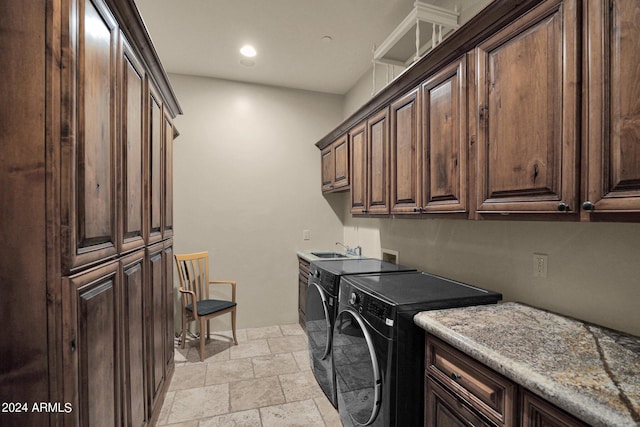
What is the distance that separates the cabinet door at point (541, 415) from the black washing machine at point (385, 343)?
Answer: 1.63 feet

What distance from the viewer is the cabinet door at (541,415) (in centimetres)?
77

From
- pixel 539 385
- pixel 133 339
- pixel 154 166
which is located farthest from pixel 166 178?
pixel 539 385

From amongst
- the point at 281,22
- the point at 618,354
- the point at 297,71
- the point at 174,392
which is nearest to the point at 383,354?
the point at 618,354

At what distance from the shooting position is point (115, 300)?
123 centimetres

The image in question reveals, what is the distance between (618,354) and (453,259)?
1.07m

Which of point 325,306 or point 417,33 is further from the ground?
point 417,33

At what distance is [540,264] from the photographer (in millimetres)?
1440

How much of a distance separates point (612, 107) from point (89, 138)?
1.62 meters

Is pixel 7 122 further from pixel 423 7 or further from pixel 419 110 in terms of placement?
pixel 423 7

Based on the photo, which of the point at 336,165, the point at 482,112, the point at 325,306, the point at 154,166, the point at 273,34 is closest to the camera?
the point at 482,112

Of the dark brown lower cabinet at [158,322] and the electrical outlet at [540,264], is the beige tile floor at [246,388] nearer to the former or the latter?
the dark brown lower cabinet at [158,322]

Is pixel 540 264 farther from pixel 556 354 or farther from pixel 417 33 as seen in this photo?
pixel 417 33

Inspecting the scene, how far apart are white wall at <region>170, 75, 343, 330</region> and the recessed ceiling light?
646 millimetres

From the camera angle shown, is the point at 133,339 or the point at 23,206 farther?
the point at 133,339
